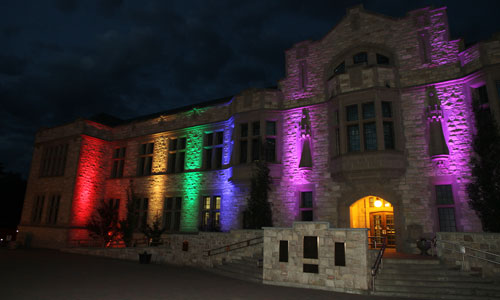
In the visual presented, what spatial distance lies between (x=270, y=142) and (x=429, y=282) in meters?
11.0

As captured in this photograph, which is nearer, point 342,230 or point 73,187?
point 342,230

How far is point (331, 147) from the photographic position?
16641mm

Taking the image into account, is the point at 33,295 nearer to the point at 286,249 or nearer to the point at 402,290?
the point at 286,249

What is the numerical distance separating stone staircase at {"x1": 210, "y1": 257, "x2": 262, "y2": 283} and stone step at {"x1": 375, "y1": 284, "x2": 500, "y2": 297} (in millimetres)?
4401

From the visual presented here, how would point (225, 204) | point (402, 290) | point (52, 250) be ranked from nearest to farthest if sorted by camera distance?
point (402, 290)
point (225, 204)
point (52, 250)

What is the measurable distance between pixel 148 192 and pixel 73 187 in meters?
5.65

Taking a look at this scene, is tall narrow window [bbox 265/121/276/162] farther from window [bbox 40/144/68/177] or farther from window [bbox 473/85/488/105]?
window [bbox 40/144/68/177]

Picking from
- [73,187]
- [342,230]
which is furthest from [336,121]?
[73,187]

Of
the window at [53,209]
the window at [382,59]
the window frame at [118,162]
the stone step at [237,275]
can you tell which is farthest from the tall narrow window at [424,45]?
the window at [53,209]

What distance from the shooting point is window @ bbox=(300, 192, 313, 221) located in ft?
55.7

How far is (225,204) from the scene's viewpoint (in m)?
19.5

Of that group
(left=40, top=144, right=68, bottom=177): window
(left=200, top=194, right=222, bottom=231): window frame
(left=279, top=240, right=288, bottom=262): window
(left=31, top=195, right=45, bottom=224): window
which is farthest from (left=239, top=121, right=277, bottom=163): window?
(left=31, top=195, right=45, bottom=224): window

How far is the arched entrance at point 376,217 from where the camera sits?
17.6m

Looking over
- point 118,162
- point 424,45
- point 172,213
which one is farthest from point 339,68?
point 118,162
